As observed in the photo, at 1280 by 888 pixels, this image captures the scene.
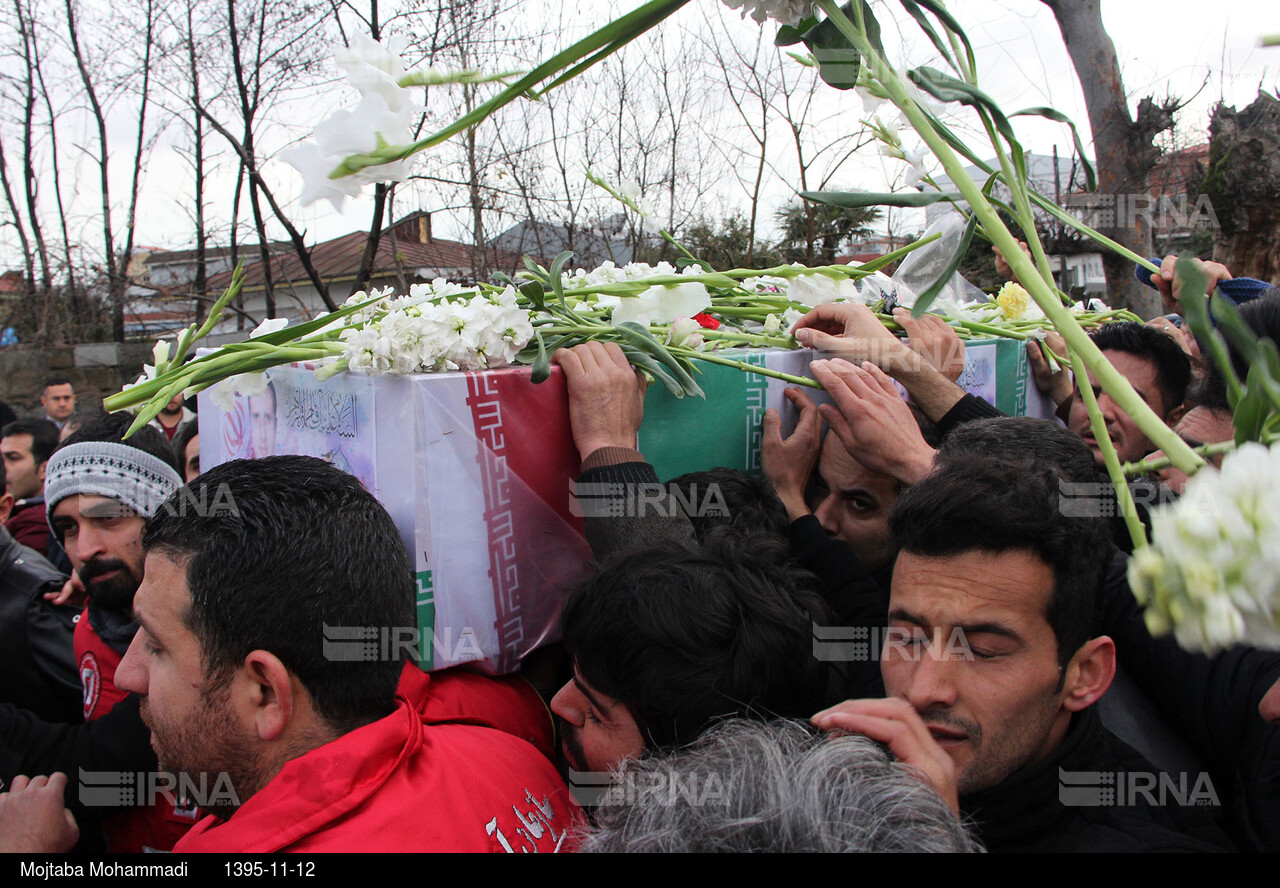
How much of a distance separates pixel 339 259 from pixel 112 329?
2598 mm

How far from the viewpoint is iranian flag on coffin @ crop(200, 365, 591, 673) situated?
130cm

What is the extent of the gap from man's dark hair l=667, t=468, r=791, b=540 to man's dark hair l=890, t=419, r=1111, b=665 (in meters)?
0.36

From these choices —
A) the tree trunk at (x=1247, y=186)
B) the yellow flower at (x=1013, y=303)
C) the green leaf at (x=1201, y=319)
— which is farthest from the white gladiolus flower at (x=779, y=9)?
the tree trunk at (x=1247, y=186)

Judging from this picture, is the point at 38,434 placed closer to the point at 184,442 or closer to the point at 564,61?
the point at 184,442

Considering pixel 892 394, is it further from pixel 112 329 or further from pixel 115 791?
pixel 112 329

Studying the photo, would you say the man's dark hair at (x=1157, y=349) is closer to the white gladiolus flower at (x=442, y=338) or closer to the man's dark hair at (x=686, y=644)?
the man's dark hair at (x=686, y=644)

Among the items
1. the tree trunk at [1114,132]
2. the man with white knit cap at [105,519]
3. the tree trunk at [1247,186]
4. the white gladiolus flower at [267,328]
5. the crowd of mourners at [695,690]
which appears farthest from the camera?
the tree trunk at [1247,186]

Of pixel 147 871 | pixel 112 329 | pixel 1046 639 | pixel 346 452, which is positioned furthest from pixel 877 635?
pixel 112 329

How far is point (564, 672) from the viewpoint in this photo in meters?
1.60

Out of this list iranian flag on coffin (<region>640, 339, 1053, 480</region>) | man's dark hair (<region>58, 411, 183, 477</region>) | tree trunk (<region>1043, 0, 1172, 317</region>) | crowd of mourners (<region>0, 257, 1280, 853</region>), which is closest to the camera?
crowd of mourners (<region>0, 257, 1280, 853</region>)

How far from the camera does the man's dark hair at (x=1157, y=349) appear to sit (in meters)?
2.45

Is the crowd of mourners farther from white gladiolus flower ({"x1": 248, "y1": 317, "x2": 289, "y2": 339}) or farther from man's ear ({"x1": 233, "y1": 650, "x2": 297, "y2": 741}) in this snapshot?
white gladiolus flower ({"x1": 248, "y1": 317, "x2": 289, "y2": 339})

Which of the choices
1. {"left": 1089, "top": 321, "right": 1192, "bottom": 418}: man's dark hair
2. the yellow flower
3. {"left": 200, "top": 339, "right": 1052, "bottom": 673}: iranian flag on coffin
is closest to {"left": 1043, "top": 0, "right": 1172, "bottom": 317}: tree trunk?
{"left": 1089, "top": 321, "right": 1192, "bottom": 418}: man's dark hair

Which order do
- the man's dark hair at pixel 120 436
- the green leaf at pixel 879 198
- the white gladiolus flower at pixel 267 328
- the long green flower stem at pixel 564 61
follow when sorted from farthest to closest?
1. the man's dark hair at pixel 120 436
2. the white gladiolus flower at pixel 267 328
3. the green leaf at pixel 879 198
4. the long green flower stem at pixel 564 61
